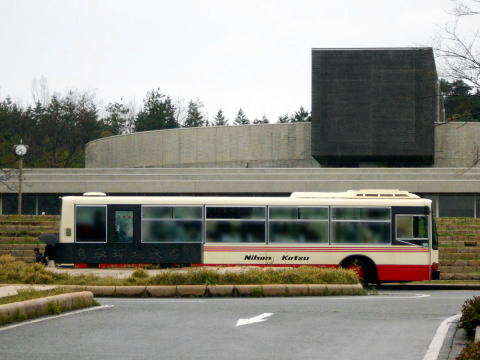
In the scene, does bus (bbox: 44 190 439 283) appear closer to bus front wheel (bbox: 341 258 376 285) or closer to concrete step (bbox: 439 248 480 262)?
bus front wheel (bbox: 341 258 376 285)

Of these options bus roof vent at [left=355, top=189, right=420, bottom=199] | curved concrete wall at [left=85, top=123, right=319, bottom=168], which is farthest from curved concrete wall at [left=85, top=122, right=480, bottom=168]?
bus roof vent at [left=355, top=189, right=420, bottom=199]

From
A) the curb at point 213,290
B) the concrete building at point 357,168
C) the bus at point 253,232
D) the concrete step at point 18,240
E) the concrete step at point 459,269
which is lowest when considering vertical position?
the concrete step at point 459,269

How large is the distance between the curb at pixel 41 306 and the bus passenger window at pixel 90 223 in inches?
470

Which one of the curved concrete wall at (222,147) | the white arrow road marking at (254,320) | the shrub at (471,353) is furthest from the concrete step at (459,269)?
the curved concrete wall at (222,147)

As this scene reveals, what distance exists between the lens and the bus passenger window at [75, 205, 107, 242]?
28484 millimetres

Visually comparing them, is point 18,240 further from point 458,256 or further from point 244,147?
point 244,147

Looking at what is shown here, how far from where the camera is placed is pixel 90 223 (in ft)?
93.9

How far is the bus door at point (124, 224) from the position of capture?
28547mm

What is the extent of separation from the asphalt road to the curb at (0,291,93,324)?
1.15 ft

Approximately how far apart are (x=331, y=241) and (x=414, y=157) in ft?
122

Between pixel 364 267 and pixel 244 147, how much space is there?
4298cm

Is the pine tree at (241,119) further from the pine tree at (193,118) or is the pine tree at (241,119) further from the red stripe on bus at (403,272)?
the red stripe on bus at (403,272)

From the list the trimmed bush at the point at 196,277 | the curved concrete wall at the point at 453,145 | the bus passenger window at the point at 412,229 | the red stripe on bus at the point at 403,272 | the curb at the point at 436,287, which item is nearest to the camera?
the trimmed bush at the point at 196,277

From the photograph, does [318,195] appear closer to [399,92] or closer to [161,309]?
[161,309]
